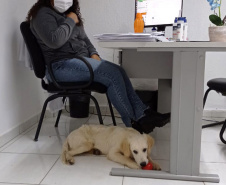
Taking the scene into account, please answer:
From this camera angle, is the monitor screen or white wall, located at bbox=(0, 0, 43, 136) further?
the monitor screen

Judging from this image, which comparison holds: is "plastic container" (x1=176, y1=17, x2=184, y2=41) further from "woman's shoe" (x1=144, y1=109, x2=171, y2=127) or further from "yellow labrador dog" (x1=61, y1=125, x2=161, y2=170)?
"yellow labrador dog" (x1=61, y1=125, x2=161, y2=170)

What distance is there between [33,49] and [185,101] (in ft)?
3.55

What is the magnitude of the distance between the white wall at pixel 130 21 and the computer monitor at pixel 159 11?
0.69 ft

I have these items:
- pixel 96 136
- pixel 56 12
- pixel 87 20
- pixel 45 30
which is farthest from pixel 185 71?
pixel 87 20

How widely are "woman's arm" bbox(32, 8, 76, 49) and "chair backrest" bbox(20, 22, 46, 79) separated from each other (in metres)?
0.09

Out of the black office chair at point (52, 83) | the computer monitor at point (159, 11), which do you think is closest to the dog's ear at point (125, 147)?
the black office chair at point (52, 83)

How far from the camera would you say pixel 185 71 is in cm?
112

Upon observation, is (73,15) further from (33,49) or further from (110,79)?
(110,79)

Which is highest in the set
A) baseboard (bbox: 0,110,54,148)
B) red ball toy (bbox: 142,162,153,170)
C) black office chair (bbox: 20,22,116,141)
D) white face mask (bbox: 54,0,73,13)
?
white face mask (bbox: 54,0,73,13)

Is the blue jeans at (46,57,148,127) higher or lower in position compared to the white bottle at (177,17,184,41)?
lower

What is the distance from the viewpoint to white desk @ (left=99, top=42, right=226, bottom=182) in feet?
3.60

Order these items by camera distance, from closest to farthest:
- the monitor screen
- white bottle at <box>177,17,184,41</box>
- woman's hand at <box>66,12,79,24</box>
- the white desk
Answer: the white desk
white bottle at <box>177,17,184,41</box>
woman's hand at <box>66,12,79,24</box>
the monitor screen

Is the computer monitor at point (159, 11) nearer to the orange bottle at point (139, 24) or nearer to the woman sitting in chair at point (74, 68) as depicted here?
the orange bottle at point (139, 24)

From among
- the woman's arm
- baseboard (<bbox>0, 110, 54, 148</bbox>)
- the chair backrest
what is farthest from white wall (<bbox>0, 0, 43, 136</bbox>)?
the woman's arm
